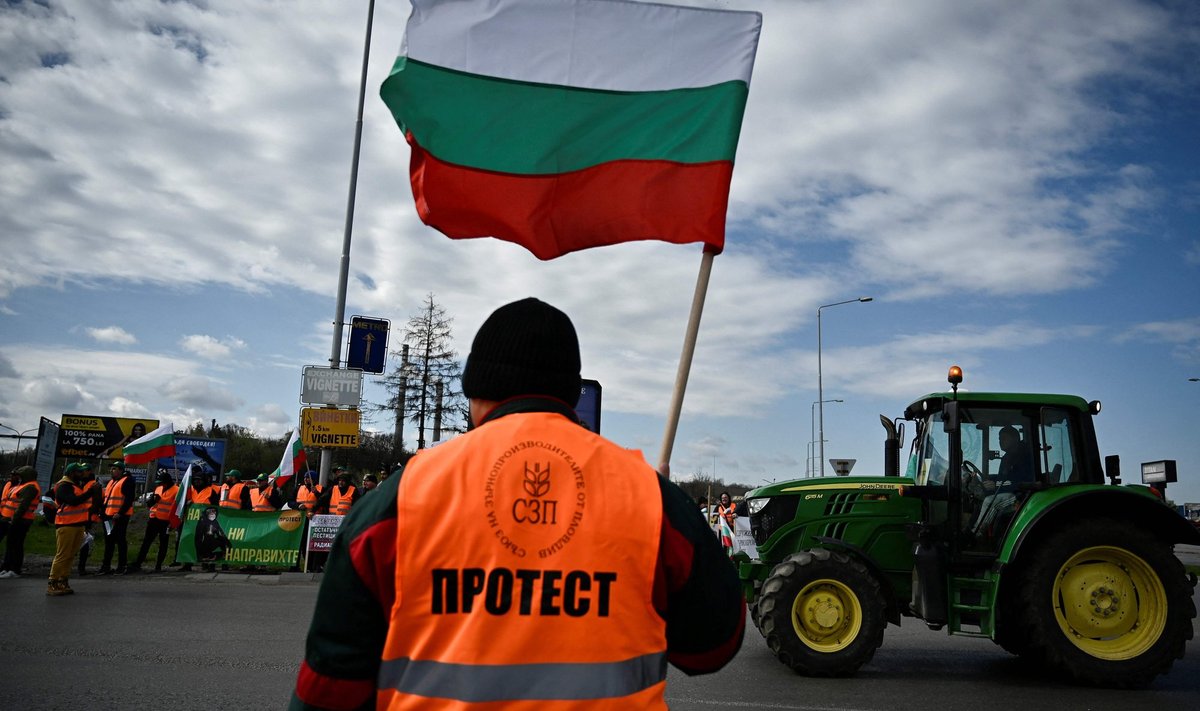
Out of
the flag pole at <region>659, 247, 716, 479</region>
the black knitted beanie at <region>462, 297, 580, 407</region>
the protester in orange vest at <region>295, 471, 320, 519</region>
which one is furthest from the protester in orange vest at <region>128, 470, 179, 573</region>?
the black knitted beanie at <region>462, 297, 580, 407</region>

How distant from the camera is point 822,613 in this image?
24.8ft

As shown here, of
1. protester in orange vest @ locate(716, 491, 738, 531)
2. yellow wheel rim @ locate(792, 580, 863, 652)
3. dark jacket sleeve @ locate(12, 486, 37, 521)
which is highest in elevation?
protester in orange vest @ locate(716, 491, 738, 531)

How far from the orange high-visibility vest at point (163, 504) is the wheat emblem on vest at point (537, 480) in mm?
15987

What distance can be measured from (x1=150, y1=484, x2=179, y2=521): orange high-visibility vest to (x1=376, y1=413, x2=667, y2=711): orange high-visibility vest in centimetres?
1586

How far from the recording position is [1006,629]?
765cm

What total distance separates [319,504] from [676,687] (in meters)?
11.7

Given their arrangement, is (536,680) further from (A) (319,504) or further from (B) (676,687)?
(A) (319,504)

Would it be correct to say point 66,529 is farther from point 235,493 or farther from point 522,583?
point 522,583

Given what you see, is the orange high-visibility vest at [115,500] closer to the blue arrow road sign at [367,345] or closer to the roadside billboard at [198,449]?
the blue arrow road sign at [367,345]

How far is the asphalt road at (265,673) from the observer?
637 centimetres

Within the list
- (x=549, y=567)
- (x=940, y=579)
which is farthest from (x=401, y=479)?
(x=940, y=579)

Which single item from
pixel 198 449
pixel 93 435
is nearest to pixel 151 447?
pixel 198 449

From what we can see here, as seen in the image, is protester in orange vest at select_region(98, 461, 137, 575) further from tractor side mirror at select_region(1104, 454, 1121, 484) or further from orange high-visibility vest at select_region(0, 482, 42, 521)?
tractor side mirror at select_region(1104, 454, 1121, 484)

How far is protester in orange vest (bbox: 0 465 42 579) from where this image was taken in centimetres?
1416
